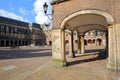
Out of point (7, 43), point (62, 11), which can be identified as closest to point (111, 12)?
point (62, 11)

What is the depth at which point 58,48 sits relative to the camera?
1080 centimetres

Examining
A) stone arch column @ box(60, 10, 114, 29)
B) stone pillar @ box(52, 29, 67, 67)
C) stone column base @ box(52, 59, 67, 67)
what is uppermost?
stone arch column @ box(60, 10, 114, 29)

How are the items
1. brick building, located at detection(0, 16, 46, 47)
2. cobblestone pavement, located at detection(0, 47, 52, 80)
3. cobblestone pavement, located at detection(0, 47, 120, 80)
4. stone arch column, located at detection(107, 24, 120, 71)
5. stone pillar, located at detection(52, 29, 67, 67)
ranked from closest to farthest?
cobblestone pavement, located at detection(0, 47, 120, 80), cobblestone pavement, located at detection(0, 47, 52, 80), stone arch column, located at detection(107, 24, 120, 71), stone pillar, located at detection(52, 29, 67, 67), brick building, located at detection(0, 16, 46, 47)

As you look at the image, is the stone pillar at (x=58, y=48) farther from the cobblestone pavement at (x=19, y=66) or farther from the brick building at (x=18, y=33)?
the brick building at (x=18, y=33)

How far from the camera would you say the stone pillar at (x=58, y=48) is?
1066 centimetres

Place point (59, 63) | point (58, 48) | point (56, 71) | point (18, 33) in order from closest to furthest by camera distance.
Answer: point (56, 71) → point (59, 63) → point (58, 48) → point (18, 33)

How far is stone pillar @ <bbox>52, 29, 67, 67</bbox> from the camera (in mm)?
10660

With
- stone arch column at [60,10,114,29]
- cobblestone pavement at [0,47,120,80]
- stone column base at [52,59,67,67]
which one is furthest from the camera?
stone column base at [52,59,67,67]

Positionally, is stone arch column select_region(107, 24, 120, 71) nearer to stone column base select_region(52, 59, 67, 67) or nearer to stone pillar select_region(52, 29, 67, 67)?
stone column base select_region(52, 59, 67, 67)

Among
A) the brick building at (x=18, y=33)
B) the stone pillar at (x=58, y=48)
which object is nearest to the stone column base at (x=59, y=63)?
the stone pillar at (x=58, y=48)

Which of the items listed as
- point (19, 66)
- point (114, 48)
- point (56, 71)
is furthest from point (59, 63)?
point (114, 48)

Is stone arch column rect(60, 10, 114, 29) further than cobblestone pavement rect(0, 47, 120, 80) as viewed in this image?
Yes

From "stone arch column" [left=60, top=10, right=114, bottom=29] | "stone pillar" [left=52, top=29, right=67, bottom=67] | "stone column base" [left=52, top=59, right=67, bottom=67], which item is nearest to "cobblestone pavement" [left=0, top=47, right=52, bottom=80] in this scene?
"stone column base" [left=52, top=59, right=67, bottom=67]

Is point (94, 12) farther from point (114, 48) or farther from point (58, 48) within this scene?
point (58, 48)
